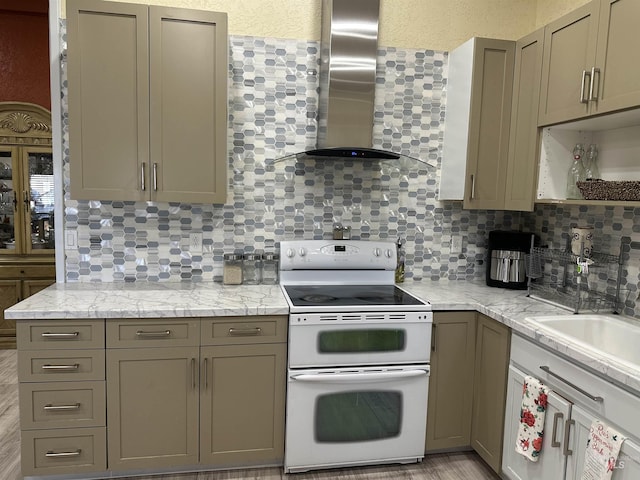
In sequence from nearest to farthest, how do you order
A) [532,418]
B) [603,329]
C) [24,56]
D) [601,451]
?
[601,451] < [532,418] < [603,329] < [24,56]

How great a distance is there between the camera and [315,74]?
271 centimetres

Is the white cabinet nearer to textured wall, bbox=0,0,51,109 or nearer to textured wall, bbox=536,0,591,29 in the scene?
textured wall, bbox=536,0,591,29

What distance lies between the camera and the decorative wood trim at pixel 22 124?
3.71 metres

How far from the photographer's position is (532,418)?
6.30ft

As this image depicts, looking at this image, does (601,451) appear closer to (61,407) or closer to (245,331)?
(245,331)

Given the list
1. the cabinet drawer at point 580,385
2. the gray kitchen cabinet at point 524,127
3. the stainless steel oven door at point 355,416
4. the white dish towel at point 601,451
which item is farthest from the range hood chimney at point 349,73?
the white dish towel at point 601,451

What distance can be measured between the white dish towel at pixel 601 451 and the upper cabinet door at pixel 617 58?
1.24 meters

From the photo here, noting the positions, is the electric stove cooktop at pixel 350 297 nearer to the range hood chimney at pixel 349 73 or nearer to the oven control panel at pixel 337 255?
the oven control panel at pixel 337 255

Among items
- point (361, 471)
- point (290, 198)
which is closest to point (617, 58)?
point (290, 198)

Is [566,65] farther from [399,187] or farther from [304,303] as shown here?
[304,303]

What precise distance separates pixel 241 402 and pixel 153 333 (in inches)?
21.6

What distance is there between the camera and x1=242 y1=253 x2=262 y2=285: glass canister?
105 inches

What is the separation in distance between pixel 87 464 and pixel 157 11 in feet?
7.23

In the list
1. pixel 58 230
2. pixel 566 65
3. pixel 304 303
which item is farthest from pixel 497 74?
pixel 58 230
